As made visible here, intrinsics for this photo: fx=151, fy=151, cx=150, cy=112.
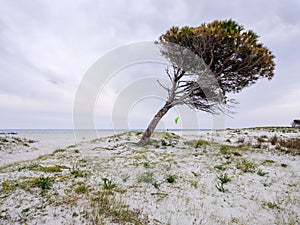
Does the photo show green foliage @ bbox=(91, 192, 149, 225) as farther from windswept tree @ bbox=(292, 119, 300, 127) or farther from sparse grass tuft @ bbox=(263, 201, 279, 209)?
windswept tree @ bbox=(292, 119, 300, 127)

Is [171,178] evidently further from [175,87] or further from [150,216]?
[175,87]

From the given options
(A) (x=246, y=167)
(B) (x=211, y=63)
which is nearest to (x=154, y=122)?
(B) (x=211, y=63)

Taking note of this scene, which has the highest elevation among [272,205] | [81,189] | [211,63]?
[211,63]

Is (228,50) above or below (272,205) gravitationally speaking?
above

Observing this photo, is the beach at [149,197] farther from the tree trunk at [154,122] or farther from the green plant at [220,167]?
the tree trunk at [154,122]

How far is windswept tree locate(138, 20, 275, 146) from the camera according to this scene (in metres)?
7.06

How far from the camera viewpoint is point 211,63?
317 inches

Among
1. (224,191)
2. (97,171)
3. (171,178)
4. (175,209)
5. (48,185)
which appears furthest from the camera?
(97,171)

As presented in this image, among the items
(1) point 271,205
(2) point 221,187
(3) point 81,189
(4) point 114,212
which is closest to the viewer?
(4) point 114,212

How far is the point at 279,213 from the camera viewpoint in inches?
106

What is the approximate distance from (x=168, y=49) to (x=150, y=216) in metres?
7.97

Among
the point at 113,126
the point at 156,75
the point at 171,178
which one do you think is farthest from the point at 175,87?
the point at 171,178

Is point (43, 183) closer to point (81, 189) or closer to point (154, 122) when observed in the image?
point (81, 189)

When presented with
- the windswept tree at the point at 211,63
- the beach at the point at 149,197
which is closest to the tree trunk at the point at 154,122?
the windswept tree at the point at 211,63
